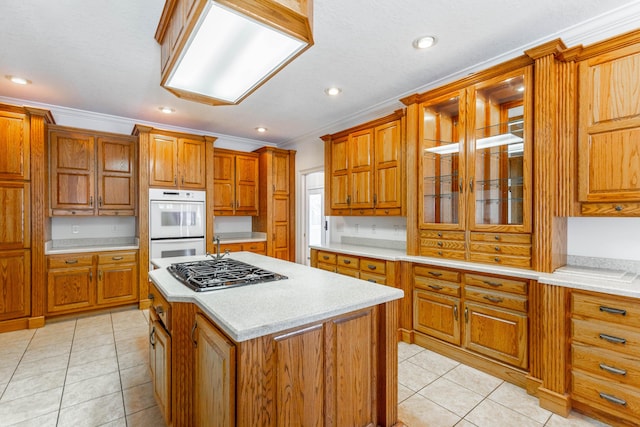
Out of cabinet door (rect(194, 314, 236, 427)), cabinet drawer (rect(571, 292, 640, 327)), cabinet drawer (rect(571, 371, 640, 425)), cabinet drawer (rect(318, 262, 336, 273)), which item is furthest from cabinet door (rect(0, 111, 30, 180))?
cabinet drawer (rect(571, 371, 640, 425))

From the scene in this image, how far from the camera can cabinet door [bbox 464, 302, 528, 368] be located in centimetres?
225

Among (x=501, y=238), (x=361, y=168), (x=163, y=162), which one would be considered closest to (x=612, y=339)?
(x=501, y=238)

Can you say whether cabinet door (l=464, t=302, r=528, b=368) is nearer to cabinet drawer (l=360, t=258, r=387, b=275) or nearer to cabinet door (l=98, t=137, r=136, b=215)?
cabinet drawer (l=360, t=258, r=387, b=275)

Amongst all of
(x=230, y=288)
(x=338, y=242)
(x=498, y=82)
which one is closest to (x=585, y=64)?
(x=498, y=82)

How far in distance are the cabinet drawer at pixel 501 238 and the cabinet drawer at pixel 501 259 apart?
0.41 ft

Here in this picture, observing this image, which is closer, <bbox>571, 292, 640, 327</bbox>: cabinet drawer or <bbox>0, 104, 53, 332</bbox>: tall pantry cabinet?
<bbox>571, 292, 640, 327</bbox>: cabinet drawer

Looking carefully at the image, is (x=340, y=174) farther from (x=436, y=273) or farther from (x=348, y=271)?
(x=436, y=273)

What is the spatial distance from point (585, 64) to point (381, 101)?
2.05 m

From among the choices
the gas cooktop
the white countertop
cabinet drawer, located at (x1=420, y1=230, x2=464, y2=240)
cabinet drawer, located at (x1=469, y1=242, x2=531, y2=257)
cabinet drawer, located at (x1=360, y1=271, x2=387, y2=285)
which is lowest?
cabinet drawer, located at (x1=360, y1=271, x2=387, y2=285)

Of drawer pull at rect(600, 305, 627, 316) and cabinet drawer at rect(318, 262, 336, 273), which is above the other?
drawer pull at rect(600, 305, 627, 316)

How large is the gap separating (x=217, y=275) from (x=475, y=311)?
6.93ft

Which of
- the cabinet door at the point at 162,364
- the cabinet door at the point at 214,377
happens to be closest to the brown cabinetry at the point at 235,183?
the cabinet door at the point at 162,364

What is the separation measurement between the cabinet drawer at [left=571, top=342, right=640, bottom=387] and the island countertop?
54.8 inches

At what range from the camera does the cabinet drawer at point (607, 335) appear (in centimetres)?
177
